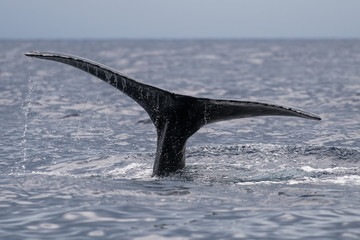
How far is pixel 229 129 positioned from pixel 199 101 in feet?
28.2

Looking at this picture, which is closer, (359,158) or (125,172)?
(125,172)

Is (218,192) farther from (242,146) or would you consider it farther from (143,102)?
(242,146)

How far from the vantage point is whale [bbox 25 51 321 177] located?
9312mm

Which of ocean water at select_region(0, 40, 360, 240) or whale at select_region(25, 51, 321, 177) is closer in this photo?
ocean water at select_region(0, 40, 360, 240)

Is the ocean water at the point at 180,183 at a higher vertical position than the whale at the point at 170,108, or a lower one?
lower

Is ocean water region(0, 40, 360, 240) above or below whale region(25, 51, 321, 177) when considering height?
below

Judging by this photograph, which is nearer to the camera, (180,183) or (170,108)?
(170,108)

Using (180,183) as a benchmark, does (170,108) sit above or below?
above

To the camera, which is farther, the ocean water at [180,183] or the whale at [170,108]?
A: the whale at [170,108]

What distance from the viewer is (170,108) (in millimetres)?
9828

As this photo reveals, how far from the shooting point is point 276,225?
7.77m

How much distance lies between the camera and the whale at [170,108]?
9312mm

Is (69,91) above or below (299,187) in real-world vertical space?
above

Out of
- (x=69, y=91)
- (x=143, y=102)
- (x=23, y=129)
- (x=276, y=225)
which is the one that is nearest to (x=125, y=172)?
(x=143, y=102)
